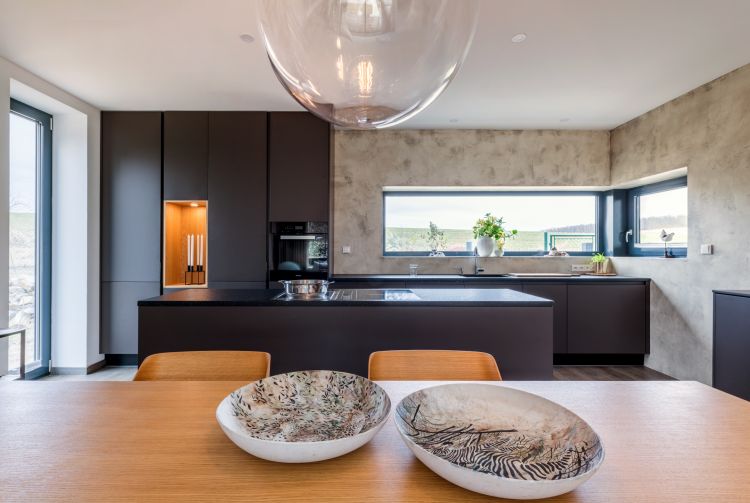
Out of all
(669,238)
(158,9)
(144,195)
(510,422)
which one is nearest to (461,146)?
(669,238)

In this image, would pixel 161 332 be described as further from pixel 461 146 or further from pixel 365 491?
pixel 461 146

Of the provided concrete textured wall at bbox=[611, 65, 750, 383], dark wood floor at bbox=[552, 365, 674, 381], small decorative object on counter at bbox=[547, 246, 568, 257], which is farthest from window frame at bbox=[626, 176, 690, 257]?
dark wood floor at bbox=[552, 365, 674, 381]

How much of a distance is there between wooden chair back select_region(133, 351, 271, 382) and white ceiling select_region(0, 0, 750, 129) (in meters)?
1.94

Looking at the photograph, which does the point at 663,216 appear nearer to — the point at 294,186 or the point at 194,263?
Answer: the point at 294,186

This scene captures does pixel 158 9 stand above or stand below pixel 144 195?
above

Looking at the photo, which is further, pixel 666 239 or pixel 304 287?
pixel 666 239

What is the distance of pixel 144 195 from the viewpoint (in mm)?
3779

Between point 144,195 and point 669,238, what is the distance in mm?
5336

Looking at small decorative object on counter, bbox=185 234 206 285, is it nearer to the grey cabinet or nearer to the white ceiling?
the grey cabinet

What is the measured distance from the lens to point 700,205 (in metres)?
3.13

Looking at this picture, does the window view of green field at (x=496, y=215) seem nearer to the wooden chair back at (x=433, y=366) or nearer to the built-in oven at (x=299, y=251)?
the built-in oven at (x=299, y=251)

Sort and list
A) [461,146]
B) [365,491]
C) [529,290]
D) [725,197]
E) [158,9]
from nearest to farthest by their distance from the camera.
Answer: [365,491] < [158,9] < [725,197] < [529,290] < [461,146]

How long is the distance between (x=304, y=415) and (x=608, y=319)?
3.92 metres

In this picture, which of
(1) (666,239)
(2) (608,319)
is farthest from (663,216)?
(2) (608,319)
